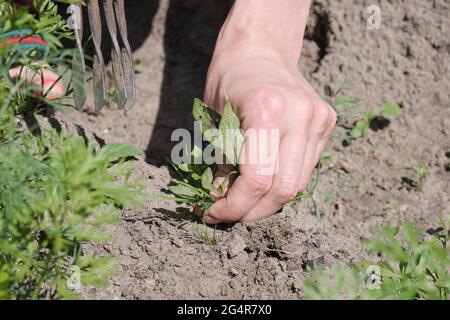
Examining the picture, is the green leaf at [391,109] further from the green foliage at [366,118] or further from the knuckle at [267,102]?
the knuckle at [267,102]

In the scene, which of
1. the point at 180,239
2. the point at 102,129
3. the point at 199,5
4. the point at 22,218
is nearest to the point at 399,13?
the point at 199,5

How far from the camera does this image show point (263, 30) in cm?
253

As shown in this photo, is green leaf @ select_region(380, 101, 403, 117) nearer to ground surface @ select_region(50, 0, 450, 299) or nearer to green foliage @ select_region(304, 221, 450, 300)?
ground surface @ select_region(50, 0, 450, 299)

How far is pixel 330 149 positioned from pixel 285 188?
106 centimetres

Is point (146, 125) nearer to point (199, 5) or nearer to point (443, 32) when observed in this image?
point (199, 5)

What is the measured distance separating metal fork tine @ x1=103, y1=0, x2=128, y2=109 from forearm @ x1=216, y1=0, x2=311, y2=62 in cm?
40

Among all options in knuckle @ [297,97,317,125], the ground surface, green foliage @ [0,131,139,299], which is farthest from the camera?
knuckle @ [297,97,317,125]

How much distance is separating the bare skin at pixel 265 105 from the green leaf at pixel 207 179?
2cm

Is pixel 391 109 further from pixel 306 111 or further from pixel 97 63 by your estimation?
pixel 97 63

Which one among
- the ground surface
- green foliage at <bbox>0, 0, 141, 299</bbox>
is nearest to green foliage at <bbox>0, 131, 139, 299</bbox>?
green foliage at <bbox>0, 0, 141, 299</bbox>

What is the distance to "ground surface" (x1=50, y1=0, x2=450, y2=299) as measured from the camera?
1.98 meters

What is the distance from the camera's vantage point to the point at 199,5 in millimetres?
3564

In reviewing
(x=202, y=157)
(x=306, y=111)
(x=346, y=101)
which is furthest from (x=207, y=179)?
(x=346, y=101)
